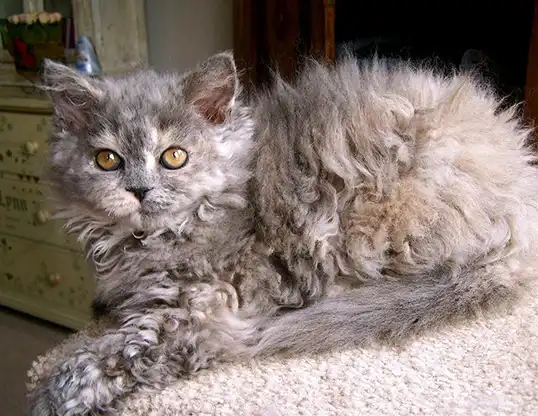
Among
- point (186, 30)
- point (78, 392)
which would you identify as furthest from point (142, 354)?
point (186, 30)

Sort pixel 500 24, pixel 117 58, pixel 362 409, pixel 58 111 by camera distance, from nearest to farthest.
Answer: pixel 362 409
pixel 58 111
pixel 500 24
pixel 117 58

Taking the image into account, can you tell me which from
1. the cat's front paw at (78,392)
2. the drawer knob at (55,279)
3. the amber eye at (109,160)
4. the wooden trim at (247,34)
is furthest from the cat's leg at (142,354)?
the drawer knob at (55,279)

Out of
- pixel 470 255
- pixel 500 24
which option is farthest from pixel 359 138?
pixel 500 24

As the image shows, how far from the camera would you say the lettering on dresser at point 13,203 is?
2257 mm

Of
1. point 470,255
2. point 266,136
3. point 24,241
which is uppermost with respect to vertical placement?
point 266,136

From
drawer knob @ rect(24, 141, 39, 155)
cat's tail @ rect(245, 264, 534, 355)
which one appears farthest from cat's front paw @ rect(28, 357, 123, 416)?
drawer knob @ rect(24, 141, 39, 155)

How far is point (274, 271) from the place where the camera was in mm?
973

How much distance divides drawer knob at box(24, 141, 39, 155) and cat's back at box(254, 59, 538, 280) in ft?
4.34

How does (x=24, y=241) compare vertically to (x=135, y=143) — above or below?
below

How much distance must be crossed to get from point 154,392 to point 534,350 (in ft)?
1.88

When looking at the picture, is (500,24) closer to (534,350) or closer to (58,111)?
(534,350)

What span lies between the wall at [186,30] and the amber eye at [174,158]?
1.37 m

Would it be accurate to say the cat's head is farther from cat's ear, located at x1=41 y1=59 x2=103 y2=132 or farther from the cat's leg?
the cat's leg

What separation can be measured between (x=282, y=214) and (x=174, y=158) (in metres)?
0.21
